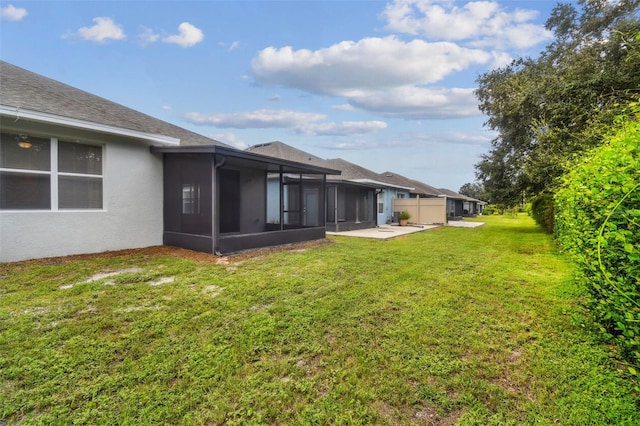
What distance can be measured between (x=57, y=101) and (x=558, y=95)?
18084 mm

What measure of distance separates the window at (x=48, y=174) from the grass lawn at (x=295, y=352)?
61.6 inches

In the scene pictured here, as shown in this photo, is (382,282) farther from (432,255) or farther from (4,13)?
(4,13)

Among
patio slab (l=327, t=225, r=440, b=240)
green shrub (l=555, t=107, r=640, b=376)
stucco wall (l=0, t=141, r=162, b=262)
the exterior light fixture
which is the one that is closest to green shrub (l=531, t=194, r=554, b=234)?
patio slab (l=327, t=225, r=440, b=240)

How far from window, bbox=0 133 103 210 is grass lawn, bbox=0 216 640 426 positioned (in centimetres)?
157

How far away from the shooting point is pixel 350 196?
55.7 ft

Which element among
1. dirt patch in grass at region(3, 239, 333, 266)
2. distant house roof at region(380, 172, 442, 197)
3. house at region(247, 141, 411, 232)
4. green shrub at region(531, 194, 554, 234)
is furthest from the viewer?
distant house roof at region(380, 172, 442, 197)

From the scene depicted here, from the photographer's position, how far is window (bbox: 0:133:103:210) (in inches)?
235

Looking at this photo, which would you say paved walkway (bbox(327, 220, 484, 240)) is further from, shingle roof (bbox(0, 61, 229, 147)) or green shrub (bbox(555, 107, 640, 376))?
green shrub (bbox(555, 107, 640, 376))

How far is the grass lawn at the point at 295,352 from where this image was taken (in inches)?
84.4

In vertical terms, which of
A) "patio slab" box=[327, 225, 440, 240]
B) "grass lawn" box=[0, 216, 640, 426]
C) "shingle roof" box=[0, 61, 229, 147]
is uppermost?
"shingle roof" box=[0, 61, 229, 147]

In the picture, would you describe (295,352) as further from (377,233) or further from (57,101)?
(377,233)

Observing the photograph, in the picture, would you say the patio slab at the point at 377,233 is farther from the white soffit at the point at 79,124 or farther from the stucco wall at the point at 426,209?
the white soffit at the point at 79,124

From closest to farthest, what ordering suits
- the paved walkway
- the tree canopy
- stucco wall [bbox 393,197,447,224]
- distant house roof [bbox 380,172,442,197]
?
1. the tree canopy
2. the paved walkway
3. stucco wall [bbox 393,197,447,224]
4. distant house roof [bbox 380,172,442,197]

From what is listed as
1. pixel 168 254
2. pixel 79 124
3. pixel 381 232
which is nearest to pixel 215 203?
pixel 168 254
